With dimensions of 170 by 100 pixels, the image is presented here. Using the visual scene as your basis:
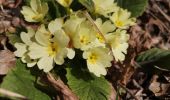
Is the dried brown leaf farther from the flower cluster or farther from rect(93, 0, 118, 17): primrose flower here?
rect(93, 0, 118, 17): primrose flower

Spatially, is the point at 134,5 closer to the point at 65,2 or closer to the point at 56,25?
the point at 65,2

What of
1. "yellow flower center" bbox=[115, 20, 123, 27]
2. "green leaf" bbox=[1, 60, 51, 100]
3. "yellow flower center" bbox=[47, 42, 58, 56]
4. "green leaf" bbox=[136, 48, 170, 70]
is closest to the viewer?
"green leaf" bbox=[1, 60, 51, 100]

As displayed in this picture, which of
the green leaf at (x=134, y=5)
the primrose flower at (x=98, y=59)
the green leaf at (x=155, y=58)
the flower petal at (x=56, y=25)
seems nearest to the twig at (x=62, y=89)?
the primrose flower at (x=98, y=59)

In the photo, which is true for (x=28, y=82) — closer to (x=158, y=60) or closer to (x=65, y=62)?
(x=65, y=62)

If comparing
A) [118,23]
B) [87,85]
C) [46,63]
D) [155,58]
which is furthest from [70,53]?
[155,58]

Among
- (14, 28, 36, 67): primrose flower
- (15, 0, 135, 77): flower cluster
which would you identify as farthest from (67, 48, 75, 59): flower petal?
(14, 28, 36, 67): primrose flower

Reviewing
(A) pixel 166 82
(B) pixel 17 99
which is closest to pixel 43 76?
(B) pixel 17 99
